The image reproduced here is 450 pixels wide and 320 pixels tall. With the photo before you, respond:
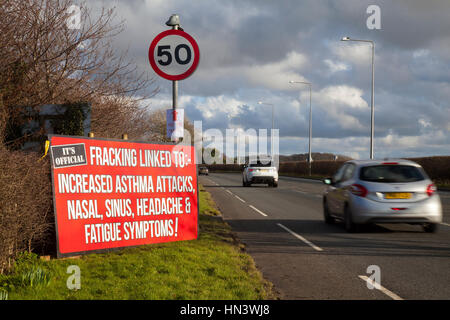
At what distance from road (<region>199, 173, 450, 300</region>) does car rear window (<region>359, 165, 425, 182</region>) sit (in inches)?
47.3

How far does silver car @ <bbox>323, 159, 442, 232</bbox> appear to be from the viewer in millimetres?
10742

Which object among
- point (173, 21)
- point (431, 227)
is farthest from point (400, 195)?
point (173, 21)

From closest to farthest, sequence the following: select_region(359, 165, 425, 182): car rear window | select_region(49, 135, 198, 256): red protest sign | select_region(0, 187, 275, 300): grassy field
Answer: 1. select_region(0, 187, 275, 300): grassy field
2. select_region(49, 135, 198, 256): red protest sign
3. select_region(359, 165, 425, 182): car rear window

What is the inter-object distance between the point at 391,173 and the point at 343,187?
3.87 ft

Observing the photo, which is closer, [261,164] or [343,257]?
[343,257]

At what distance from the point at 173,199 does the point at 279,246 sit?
2.23 meters

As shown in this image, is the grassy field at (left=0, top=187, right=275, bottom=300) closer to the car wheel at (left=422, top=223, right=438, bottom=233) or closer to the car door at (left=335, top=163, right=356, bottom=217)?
the car door at (left=335, top=163, right=356, bottom=217)

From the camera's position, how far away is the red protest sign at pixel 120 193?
7.32 meters

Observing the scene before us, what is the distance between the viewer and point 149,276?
20.6 feet

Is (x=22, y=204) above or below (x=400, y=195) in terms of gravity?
above

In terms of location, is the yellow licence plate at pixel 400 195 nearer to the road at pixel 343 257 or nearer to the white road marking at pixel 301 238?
the road at pixel 343 257
